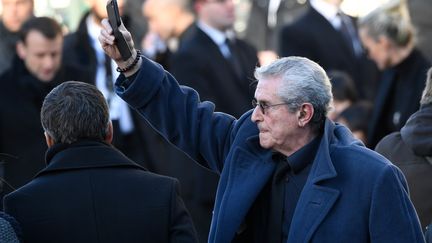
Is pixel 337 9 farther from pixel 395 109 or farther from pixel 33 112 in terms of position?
pixel 33 112

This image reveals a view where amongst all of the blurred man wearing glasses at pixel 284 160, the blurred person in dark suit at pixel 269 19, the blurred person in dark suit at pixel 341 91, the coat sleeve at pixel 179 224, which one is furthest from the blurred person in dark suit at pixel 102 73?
the blurred person in dark suit at pixel 269 19

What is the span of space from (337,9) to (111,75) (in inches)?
104

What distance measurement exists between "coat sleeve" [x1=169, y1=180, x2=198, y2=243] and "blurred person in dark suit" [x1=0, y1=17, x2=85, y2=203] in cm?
303

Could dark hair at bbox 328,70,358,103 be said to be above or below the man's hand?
below

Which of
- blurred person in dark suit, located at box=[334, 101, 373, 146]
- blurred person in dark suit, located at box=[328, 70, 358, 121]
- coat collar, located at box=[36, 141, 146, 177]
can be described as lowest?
blurred person in dark suit, located at box=[334, 101, 373, 146]

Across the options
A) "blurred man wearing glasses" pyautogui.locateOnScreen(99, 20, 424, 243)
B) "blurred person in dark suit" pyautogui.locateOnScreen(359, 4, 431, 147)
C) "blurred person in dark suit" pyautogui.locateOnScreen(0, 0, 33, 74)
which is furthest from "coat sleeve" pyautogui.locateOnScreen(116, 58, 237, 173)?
"blurred person in dark suit" pyautogui.locateOnScreen(0, 0, 33, 74)

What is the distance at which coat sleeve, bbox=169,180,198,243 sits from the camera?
513 centimetres

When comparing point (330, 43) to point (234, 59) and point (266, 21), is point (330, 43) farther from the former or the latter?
point (266, 21)

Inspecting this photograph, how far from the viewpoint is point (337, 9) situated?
10922 mm

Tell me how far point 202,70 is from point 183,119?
3.83 meters

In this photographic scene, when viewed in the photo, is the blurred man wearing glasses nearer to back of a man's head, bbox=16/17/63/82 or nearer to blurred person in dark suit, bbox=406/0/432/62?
back of a man's head, bbox=16/17/63/82

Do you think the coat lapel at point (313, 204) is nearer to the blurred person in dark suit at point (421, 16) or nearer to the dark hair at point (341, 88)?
the dark hair at point (341, 88)

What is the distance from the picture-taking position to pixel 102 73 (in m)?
9.22

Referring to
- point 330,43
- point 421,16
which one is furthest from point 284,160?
point 421,16
